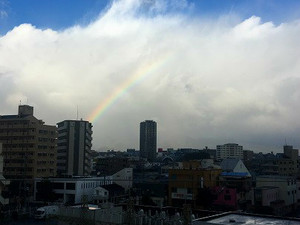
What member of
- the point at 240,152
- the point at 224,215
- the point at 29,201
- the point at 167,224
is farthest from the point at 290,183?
the point at 240,152

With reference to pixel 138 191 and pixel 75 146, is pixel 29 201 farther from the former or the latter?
pixel 75 146

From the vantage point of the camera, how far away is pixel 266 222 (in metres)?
14.3

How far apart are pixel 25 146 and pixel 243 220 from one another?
29.8 metres

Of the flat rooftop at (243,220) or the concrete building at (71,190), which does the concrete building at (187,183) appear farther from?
the flat rooftop at (243,220)

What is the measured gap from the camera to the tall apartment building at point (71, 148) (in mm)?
48062

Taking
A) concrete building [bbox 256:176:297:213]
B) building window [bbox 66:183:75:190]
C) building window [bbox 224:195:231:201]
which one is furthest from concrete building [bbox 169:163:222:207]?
building window [bbox 66:183:75:190]

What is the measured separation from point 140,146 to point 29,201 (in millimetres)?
86038

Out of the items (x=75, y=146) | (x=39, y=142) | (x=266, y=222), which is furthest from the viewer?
(x=75, y=146)

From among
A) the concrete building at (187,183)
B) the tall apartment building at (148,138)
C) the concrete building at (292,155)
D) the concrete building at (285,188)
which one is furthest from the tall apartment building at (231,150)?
the concrete building at (187,183)

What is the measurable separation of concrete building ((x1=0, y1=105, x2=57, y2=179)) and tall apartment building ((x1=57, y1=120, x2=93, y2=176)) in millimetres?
7533

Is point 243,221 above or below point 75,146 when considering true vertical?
below

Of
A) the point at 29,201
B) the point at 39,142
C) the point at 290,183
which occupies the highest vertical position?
the point at 39,142

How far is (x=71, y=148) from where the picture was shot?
158ft

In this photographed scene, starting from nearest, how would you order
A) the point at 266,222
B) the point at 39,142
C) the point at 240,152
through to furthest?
1. the point at 266,222
2. the point at 39,142
3. the point at 240,152
